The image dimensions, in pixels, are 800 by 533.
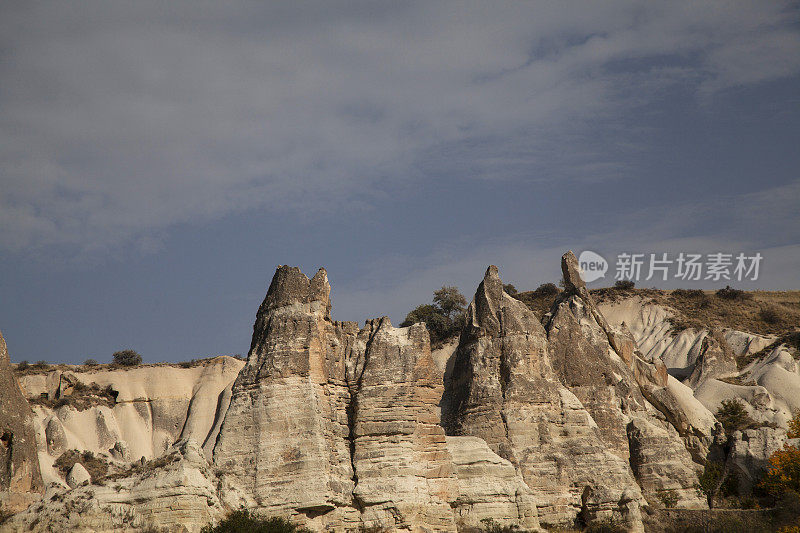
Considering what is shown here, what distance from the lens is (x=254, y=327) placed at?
32250mm

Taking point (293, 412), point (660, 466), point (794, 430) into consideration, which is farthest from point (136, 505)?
point (794, 430)

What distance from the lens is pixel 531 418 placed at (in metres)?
34.6

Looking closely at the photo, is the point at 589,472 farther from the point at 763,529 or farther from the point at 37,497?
the point at 37,497

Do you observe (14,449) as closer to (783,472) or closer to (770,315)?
(783,472)

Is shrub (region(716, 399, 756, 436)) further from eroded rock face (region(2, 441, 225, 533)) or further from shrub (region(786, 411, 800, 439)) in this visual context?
eroded rock face (region(2, 441, 225, 533))

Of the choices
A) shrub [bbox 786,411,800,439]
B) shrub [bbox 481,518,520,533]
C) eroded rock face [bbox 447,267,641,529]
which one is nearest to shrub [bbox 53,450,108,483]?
eroded rock face [bbox 447,267,641,529]

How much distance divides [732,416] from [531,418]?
13.7 m

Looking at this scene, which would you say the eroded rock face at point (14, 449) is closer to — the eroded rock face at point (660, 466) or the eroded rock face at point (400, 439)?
the eroded rock face at point (400, 439)

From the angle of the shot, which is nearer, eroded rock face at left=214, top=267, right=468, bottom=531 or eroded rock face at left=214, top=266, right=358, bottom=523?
eroded rock face at left=214, top=266, right=358, bottom=523

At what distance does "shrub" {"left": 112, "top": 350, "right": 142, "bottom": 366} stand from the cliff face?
32346 mm

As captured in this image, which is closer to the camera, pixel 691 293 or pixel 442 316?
pixel 442 316

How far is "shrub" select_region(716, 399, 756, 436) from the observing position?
42.7m

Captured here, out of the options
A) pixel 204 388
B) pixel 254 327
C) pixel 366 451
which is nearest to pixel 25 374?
pixel 204 388

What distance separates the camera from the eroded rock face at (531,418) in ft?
110
